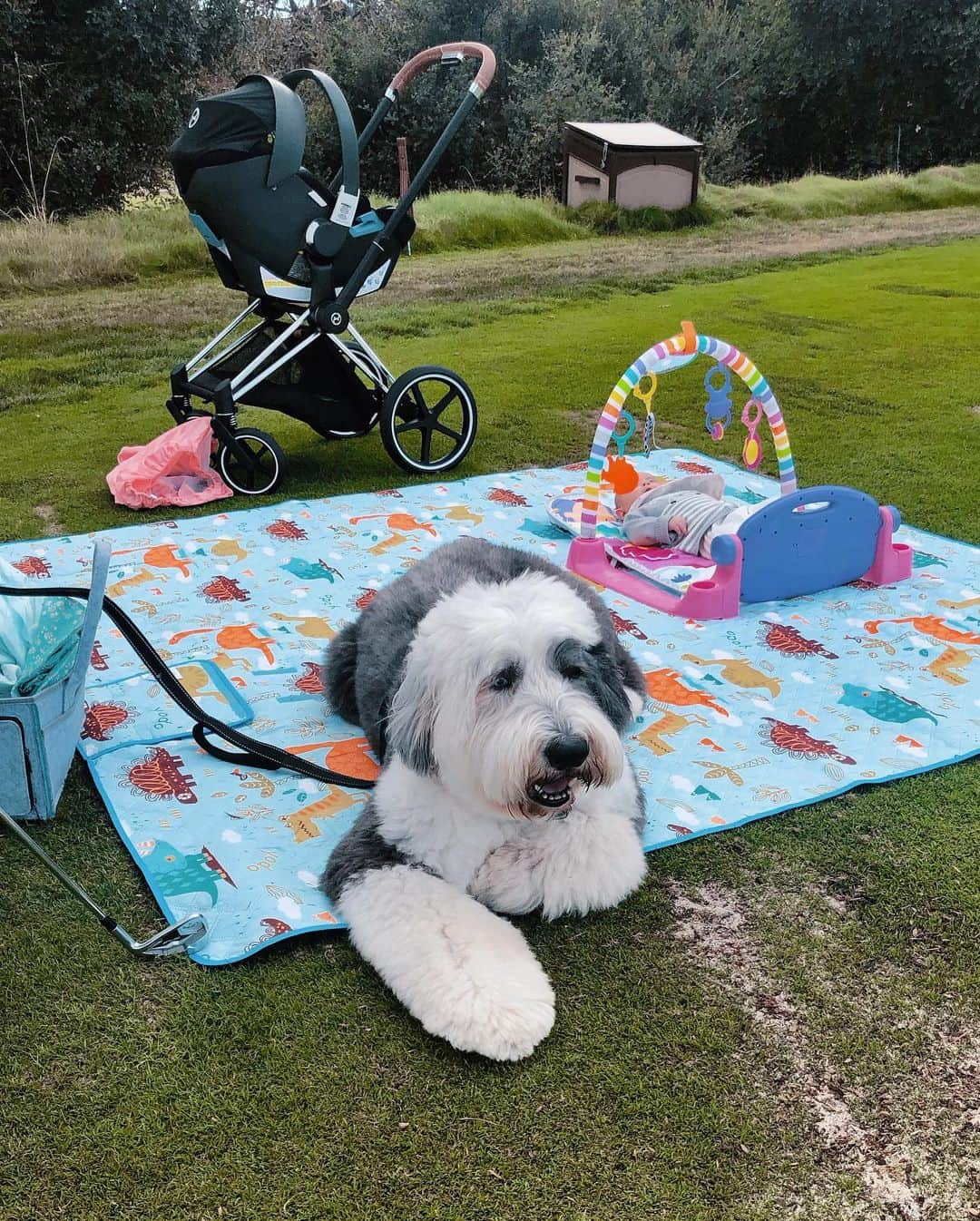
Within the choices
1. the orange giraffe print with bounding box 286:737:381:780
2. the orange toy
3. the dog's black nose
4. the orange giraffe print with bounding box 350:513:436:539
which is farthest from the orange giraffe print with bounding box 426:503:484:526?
the dog's black nose

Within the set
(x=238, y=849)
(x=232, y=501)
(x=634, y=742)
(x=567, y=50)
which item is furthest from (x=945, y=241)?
(x=238, y=849)

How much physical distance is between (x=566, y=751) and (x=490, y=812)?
26 cm

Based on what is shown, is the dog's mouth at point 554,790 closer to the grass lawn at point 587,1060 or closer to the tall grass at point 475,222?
the grass lawn at point 587,1060

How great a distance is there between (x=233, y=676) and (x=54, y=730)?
87 cm

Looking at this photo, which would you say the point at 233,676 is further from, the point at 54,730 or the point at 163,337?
the point at 163,337

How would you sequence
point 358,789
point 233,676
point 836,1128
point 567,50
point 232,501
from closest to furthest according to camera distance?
point 836,1128
point 358,789
point 233,676
point 232,501
point 567,50

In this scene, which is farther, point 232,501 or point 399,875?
point 232,501

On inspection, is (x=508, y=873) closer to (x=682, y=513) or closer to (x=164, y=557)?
(x=682, y=513)

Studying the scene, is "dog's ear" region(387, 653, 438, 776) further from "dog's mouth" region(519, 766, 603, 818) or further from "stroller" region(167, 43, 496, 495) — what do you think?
"stroller" region(167, 43, 496, 495)

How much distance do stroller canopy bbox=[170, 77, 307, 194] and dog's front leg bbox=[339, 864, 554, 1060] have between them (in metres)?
3.47

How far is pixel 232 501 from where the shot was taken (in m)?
4.95

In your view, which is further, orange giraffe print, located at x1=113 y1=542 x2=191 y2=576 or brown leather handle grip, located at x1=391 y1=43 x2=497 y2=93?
brown leather handle grip, located at x1=391 y1=43 x2=497 y2=93

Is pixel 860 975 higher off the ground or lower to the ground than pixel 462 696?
lower

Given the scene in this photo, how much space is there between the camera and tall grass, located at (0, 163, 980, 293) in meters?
10.5
